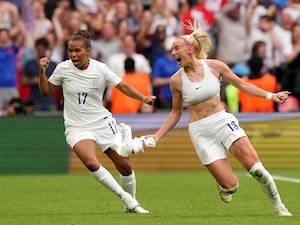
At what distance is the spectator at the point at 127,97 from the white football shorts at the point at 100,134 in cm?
831

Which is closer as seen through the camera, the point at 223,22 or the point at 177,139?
the point at 177,139

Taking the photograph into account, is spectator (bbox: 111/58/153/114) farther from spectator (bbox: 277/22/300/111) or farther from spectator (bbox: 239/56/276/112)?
spectator (bbox: 277/22/300/111)

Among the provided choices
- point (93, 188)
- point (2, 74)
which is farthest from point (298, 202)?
point (2, 74)

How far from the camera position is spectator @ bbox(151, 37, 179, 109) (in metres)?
23.5

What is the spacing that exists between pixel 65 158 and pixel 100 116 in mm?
8114

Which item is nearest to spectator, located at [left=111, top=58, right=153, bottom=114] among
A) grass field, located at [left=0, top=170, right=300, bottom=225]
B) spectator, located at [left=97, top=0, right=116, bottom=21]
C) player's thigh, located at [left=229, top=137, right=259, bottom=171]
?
grass field, located at [left=0, top=170, right=300, bottom=225]

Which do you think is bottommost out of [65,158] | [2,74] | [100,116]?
[65,158]

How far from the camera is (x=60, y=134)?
22.4m

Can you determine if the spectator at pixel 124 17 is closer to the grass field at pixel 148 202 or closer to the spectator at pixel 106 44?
the spectator at pixel 106 44

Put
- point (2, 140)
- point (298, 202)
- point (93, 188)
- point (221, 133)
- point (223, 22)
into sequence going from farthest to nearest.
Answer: point (223, 22)
point (2, 140)
point (93, 188)
point (298, 202)
point (221, 133)

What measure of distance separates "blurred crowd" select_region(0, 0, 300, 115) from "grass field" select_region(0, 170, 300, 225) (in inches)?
84.4

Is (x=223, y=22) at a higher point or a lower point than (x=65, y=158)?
higher

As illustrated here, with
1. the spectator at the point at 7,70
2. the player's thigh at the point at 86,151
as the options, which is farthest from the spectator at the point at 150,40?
the player's thigh at the point at 86,151

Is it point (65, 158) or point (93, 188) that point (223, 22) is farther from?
point (93, 188)
